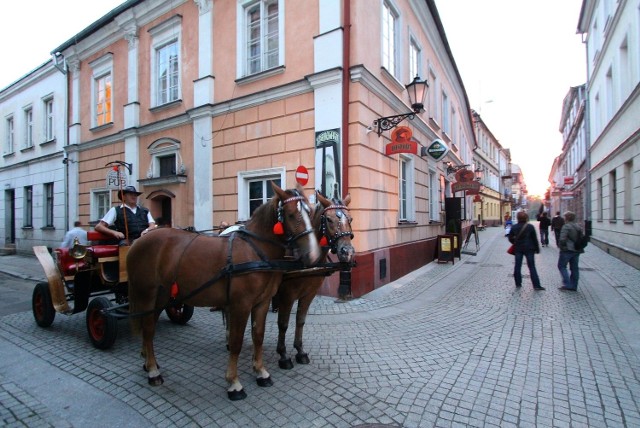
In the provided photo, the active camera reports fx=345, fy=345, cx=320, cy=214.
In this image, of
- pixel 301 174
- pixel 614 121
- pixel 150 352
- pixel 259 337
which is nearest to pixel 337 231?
pixel 259 337

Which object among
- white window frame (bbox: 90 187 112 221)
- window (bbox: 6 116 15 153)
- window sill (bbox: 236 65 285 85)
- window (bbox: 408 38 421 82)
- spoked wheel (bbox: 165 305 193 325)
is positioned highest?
window (bbox: 408 38 421 82)

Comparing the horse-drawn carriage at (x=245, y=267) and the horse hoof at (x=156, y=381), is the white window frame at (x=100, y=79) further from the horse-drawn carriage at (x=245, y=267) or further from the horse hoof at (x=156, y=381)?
the horse hoof at (x=156, y=381)

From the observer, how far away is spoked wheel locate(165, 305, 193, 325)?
5.32m

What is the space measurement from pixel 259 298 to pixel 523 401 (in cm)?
256

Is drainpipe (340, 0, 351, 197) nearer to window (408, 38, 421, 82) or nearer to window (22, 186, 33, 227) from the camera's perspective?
window (408, 38, 421, 82)

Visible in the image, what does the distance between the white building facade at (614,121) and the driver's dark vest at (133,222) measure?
12366mm

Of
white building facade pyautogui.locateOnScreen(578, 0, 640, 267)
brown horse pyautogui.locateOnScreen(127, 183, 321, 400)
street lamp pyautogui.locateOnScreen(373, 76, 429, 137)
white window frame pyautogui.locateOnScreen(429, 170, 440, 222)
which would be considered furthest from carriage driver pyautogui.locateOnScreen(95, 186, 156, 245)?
white building facade pyautogui.locateOnScreen(578, 0, 640, 267)

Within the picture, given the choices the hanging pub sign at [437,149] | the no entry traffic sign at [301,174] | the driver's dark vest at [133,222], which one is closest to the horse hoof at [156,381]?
the driver's dark vest at [133,222]

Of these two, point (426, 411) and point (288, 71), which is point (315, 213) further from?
point (288, 71)

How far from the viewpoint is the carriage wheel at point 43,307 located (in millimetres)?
5137

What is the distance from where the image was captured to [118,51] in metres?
11.9

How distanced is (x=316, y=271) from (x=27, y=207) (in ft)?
61.0

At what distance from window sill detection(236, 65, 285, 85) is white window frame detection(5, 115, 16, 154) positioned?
15.8 metres

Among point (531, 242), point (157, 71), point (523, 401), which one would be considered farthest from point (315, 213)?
point (157, 71)
